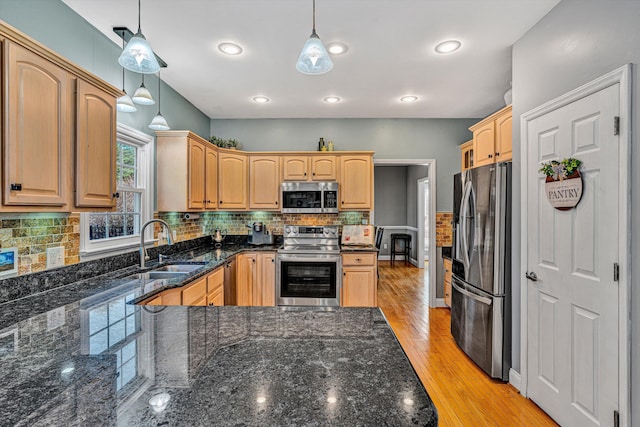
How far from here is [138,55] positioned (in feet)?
5.15

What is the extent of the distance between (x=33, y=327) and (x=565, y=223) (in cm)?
272

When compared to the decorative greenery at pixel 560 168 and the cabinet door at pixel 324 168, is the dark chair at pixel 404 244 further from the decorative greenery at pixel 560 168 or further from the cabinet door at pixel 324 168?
the decorative greenery at pixel 560 168

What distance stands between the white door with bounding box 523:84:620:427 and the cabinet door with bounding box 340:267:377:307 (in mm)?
1790

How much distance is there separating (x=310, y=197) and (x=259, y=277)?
1.19 metres

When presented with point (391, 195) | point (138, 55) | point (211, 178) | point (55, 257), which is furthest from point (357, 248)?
point (391, 195)

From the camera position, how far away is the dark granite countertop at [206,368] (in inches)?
27.0

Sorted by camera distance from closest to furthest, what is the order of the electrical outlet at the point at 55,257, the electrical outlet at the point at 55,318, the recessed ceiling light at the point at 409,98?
1. the electrical outlet at the point at 55,318
2. the electrical outlet at the point at 55,257
3. the recessed ceiling light at the point at 409,98

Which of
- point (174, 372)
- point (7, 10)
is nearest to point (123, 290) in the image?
point (174, 372)

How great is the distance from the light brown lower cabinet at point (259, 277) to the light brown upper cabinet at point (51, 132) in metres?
2.04

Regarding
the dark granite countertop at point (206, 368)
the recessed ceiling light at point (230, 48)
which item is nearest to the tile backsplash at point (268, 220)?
the recessed ceiling light at point (230, 48)

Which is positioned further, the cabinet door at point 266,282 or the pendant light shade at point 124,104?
the cabinet door at point 266,282

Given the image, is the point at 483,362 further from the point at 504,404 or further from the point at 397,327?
the point at 397,327

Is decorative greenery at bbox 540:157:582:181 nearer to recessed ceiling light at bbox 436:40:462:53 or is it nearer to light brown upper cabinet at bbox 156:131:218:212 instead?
recessed ceiling light at bbox 436:40:462:53

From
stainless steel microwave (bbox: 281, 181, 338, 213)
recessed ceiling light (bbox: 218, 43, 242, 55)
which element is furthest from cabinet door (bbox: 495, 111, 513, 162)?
recessed ceiling light (bbox: 218, 43, 242, 55)
